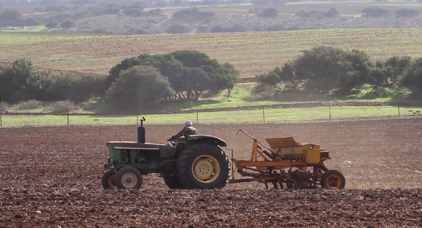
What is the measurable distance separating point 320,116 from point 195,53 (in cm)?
1938

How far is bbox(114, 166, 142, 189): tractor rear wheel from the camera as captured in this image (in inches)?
479

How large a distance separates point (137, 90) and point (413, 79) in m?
17.7

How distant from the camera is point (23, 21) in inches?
5512

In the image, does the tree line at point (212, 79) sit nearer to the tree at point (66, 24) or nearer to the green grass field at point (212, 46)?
the green grass field at point (212, 46)

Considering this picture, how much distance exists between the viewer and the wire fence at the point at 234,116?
32.8 metres

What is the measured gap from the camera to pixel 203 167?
41.0ft

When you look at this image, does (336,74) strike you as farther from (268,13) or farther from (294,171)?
(268,13)

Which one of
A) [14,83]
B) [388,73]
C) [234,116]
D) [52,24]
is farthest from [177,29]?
[234,116]

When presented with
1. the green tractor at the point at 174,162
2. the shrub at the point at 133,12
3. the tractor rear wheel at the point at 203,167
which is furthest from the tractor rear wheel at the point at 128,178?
the shrub at the point at 133,12

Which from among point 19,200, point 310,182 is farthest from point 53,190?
point 310,182

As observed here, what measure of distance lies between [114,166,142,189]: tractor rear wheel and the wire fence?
19322 mm

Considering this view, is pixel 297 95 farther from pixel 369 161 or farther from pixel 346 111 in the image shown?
pixel 369 161

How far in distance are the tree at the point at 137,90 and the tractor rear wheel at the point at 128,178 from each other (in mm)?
27897

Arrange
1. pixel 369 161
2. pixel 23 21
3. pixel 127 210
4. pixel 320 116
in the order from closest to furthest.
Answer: pixel 127 210 → pixel 369 161 → pixel 320 116 → pixel 23 21
